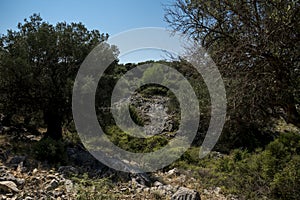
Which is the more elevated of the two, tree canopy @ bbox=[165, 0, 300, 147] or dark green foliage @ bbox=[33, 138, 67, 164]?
tree canopy @ bbox=[165, 0, 300, 147]

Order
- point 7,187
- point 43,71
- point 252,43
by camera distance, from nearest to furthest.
Answer: point 252,43, point 7,187, point 43,71

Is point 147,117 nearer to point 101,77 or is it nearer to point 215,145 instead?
point 215,145

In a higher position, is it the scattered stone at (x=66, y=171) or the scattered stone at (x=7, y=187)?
the scattered stone at (x=66, y=171)

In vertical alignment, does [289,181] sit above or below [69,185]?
above

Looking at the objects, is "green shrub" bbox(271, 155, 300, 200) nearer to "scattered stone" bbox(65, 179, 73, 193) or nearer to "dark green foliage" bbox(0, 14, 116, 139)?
"scattered stone" bbox(65, 179, 73, 193)

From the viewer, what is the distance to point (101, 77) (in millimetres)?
8445

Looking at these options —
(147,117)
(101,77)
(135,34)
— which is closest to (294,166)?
(135,34)

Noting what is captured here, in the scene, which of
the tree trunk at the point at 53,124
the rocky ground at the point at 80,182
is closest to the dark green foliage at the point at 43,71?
the tree trunk at the point at 53,124

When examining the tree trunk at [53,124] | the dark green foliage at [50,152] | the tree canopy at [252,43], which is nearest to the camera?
the tree canopy at [252,43]

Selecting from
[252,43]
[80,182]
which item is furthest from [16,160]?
[252,43]

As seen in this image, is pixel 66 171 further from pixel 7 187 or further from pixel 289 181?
pixel 289 181

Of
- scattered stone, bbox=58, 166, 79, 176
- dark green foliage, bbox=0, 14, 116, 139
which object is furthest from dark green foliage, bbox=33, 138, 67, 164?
dark green foliage, bbox=0, 14, 116, 139

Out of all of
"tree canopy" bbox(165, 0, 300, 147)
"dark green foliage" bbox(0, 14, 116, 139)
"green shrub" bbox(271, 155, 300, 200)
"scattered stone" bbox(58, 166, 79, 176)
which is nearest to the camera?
"tree canopy" bbox(165, 0, 300, 147)

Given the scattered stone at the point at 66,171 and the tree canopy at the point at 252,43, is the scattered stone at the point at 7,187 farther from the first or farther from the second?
the tree canopy at the point at 252,43
